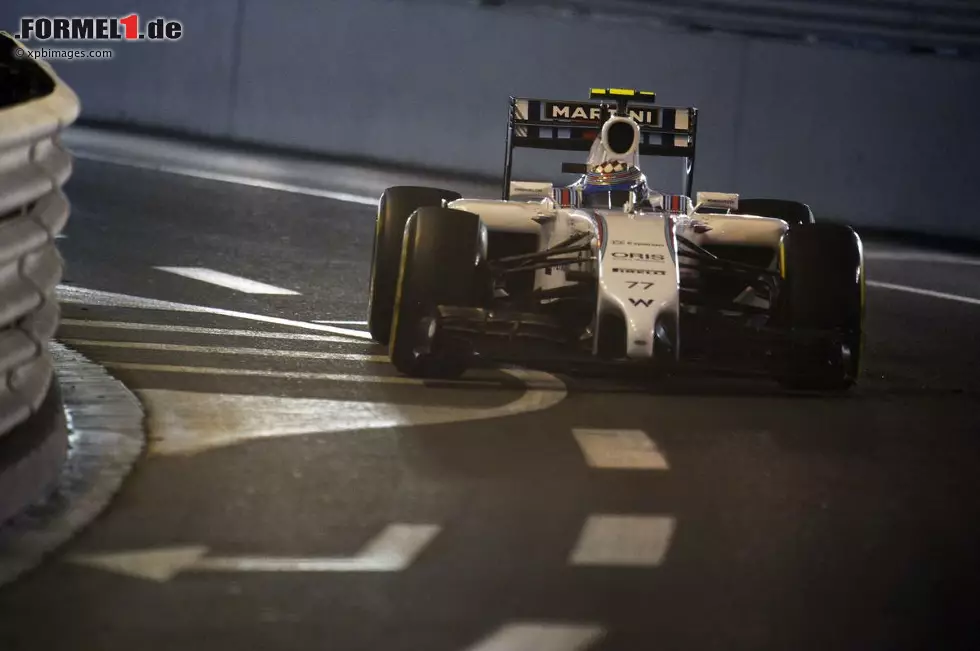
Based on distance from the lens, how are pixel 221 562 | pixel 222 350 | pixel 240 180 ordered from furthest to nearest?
pixel 240 180
pixel 222 350
pixel 221 562

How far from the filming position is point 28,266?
5660 mm

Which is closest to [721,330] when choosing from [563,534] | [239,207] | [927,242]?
[563,534]

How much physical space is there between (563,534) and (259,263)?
24.1 feet

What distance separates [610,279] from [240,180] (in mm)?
10080

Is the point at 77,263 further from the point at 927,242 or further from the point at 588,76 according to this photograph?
the point at 927,242

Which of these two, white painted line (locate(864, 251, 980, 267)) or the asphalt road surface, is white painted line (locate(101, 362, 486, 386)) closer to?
the asphalt road surface

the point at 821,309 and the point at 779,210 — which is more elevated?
the point at 779,210

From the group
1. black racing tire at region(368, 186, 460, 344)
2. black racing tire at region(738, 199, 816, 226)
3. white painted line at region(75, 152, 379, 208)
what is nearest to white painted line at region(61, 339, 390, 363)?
black racing tire at region(368, 186, 460, 344)

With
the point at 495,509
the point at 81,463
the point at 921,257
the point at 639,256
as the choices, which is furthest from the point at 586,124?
the point at 921,257

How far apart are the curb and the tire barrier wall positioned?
78mm

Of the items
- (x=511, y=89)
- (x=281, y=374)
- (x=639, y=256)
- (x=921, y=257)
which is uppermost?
(x=511, y=89)

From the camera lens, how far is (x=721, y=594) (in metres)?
4.88

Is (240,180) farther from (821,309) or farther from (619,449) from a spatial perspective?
(619,449)

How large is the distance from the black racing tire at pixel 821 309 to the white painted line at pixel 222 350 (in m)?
2.16
